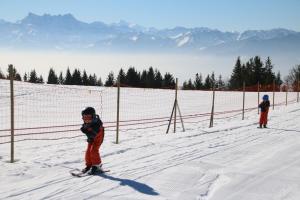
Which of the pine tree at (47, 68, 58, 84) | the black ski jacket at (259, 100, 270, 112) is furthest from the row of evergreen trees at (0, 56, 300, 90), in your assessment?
the black ski jacket at (259, 100, 270, 112)

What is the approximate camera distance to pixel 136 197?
7.05 meters

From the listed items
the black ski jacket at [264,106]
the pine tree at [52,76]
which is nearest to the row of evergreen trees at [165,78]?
the pine tree at [52,76]

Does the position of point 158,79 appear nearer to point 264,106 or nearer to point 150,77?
point 150,77

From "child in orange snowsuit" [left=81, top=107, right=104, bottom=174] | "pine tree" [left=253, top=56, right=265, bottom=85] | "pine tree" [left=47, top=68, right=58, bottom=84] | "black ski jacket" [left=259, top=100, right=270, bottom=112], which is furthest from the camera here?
"pine tree" [left=47, top=68, right=58, bottom=84]

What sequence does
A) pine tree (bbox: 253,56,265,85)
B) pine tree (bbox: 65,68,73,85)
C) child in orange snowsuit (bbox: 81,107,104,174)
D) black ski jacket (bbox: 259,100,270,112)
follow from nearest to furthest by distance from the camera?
child in orange snowsuit (bbox: 81,107,104,174) < black ski jacket (bbox: 259,100,270,112) < pine tree (bbox: 253,56,265,85) < pine tree (bbox: 65,68,73,85)

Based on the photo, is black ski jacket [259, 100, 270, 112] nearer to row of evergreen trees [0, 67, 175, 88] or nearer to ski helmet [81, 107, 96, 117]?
ski helmet [81, 107, 96, 117]

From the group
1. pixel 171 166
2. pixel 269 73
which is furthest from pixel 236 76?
pixel 171 166

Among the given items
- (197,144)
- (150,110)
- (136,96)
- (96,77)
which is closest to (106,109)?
(150,110)

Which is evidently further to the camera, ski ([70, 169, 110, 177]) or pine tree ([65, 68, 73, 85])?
pine tree ([65, 68, 73, 85])

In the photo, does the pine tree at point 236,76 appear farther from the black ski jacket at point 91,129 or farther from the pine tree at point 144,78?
the black ski jacket at point 91,129

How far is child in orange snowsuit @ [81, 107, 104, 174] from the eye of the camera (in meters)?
8.39

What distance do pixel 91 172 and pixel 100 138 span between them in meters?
0.69

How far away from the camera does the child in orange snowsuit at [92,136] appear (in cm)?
839

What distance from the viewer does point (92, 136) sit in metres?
8.42
